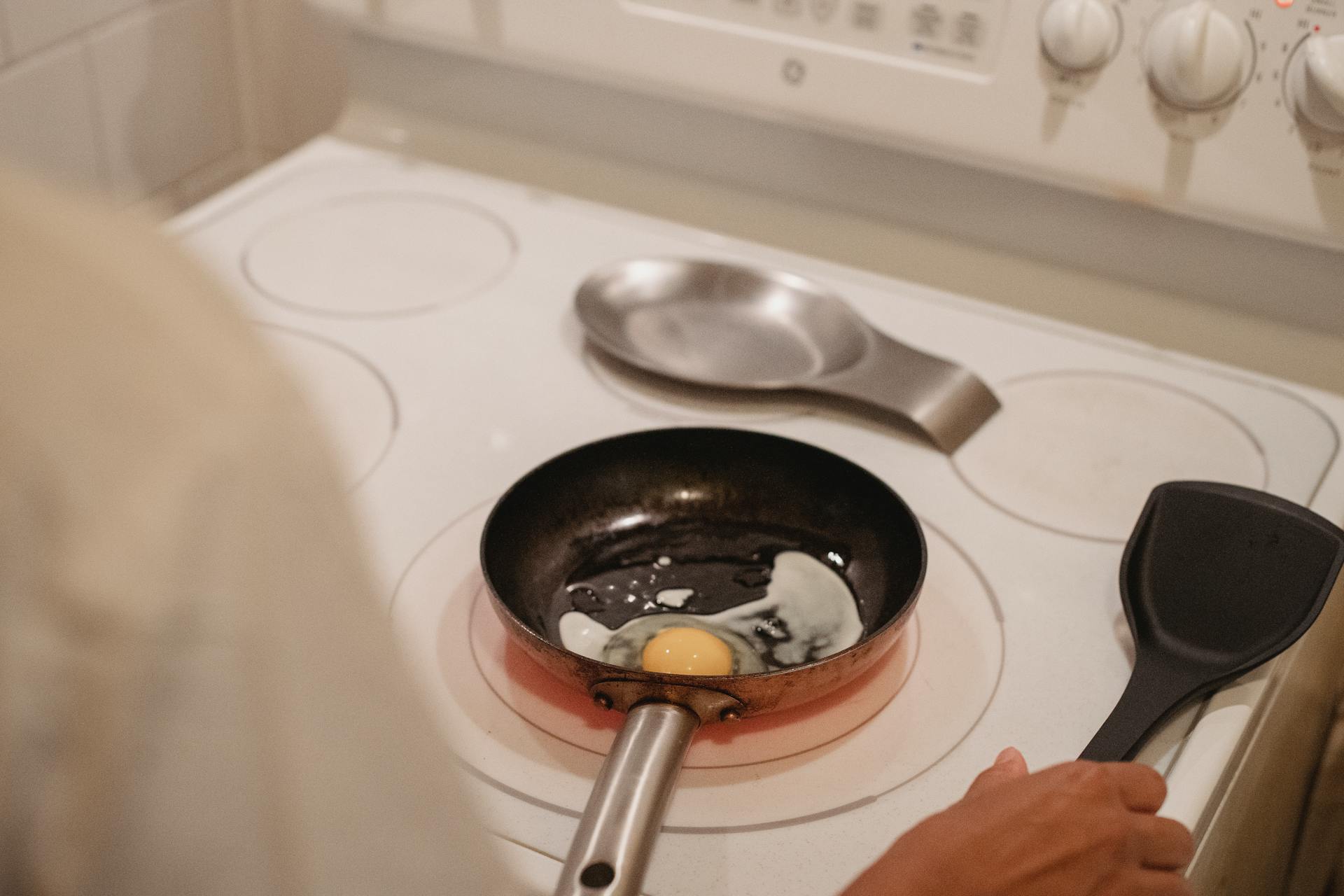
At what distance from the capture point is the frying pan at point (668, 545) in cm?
42

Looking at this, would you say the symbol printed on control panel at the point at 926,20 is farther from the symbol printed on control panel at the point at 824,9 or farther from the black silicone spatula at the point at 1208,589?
the black silicone spatula at the point at 1208,589

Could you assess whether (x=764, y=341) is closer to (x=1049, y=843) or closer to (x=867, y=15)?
(x=867, y=15)

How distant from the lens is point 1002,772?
42cm

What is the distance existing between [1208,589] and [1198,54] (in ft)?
0.91

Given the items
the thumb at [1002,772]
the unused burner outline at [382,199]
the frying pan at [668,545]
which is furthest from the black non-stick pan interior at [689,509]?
the unused burner outline at [382,199]

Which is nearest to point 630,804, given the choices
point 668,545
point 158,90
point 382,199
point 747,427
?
point 668,545

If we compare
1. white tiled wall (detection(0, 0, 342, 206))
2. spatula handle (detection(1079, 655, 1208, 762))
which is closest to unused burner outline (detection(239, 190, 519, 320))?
white tiled wall (detection(0, 0, 342, 206))

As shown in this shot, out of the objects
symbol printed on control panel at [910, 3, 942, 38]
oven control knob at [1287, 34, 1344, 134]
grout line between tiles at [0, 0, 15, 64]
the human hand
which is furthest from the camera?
grout line between tiles at [0, 0, 15, 64]

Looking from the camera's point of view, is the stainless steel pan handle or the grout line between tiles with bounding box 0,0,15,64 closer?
the stainless steel pan handle

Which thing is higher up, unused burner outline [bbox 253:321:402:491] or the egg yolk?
the egg yolk

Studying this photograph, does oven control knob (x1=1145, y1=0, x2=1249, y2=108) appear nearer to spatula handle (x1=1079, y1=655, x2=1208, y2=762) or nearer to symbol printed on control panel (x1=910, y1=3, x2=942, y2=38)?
symbol printed on control panel (x1=910, y1=3, x2=942, y2=38)

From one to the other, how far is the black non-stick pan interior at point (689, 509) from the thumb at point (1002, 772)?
0.33 ft

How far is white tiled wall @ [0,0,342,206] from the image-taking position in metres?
0.92

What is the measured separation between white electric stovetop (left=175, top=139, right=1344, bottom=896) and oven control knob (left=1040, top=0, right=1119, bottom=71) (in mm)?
172
